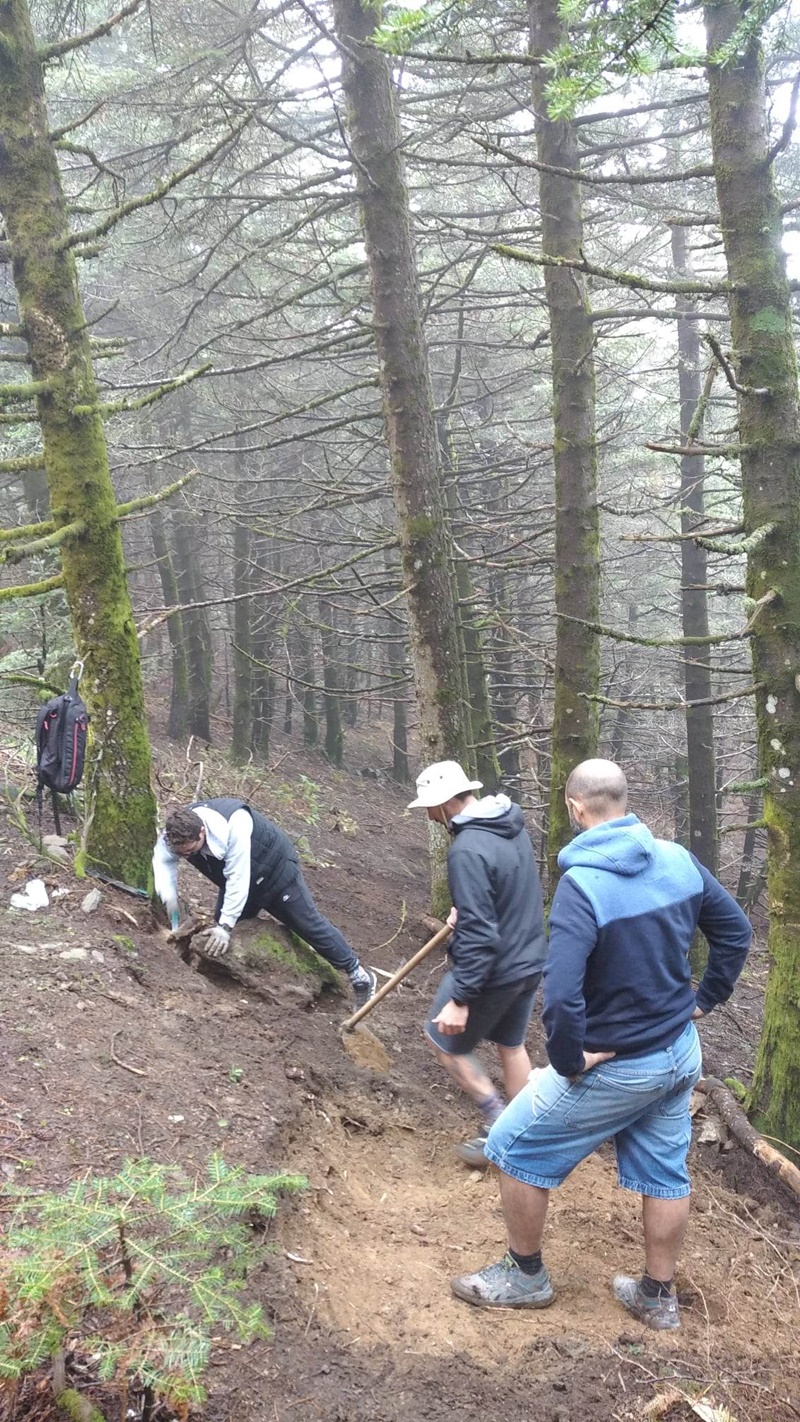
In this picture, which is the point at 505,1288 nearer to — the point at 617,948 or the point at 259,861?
the point at 617,948

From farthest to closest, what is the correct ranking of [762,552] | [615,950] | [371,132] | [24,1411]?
[371,132]
[762,552]
[615,950]
[24,1411]

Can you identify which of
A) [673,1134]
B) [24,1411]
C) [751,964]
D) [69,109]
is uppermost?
[69,109]

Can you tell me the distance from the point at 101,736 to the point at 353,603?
643 inches

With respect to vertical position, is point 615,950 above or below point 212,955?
above

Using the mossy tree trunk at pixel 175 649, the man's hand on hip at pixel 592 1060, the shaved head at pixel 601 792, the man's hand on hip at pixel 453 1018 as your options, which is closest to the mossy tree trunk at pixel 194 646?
the mossy tree trunk at pixel 175 649

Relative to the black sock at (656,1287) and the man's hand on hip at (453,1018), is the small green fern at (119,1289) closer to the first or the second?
the black sock at (656,1287)

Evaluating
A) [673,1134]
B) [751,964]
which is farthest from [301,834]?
[673,1134]

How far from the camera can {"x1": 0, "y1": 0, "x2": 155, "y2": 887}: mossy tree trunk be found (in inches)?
230

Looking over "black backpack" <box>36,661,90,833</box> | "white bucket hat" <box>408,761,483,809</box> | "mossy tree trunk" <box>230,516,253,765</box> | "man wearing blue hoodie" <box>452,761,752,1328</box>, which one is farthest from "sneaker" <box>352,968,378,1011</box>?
"mossy tree trunk" <box>230,516,253,765</box>

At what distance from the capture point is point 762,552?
491 centimetres

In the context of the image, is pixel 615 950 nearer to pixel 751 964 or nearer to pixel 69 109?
pixel 751 964

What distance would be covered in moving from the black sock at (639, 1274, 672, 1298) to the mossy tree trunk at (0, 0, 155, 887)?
4182mm

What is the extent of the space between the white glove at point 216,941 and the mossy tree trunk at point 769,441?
356 cm

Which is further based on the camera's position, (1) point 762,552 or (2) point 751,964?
(2) point 751,964
